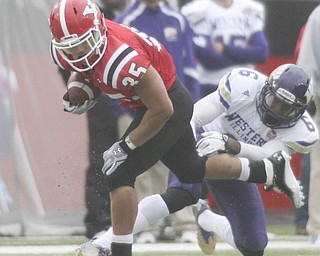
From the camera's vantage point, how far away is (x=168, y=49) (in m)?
7.87

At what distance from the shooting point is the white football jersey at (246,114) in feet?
21.0

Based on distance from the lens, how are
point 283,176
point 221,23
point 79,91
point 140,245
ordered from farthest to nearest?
point 221,23 < point 140,245 < point 283,176 < point 79,91

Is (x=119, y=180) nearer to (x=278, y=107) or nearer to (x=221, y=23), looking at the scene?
(x=278, y=107)

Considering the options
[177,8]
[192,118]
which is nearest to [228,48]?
[177,8]

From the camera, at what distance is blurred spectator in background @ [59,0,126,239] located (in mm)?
8000

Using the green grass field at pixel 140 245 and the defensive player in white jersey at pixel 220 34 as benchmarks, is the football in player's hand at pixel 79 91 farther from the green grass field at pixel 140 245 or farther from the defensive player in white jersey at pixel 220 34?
the defensive player in white jersey at pixel 220 34

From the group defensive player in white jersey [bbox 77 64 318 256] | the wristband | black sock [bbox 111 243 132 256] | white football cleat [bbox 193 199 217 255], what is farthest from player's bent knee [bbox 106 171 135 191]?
white football cleat [bbox 193 199 217 255]

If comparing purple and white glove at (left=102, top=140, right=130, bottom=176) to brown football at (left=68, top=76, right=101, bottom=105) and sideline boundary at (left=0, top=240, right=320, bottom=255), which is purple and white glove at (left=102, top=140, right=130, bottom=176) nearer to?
brown football at (left=68, top=76, right=101, bottom=105)

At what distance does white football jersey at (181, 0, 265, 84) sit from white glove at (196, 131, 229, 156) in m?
1.88

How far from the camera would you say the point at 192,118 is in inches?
254

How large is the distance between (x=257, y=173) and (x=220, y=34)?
2048mm

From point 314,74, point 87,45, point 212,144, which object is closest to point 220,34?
point 314,74

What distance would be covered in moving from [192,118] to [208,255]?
46.7 inches

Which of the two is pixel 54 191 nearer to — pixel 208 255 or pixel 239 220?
pixel 208 255
